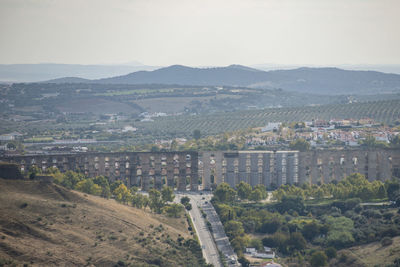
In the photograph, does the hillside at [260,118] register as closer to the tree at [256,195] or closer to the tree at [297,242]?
the tree at [256,195]

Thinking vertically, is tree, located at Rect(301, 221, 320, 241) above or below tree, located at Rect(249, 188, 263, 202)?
below

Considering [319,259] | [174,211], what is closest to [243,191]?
[174,211]

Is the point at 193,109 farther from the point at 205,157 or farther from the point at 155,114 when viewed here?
the point at 205,157

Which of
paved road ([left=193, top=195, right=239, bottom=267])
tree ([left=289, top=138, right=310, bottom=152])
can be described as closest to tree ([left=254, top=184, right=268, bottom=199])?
paved road ([left=193, top=195, right=239, bottom=267])

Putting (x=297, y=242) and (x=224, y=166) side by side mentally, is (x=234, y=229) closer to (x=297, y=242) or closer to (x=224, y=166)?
(x=297, y=242)

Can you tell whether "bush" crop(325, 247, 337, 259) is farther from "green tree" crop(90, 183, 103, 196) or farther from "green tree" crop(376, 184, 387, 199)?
"green tree" crop(90, 183, 103, 196)
